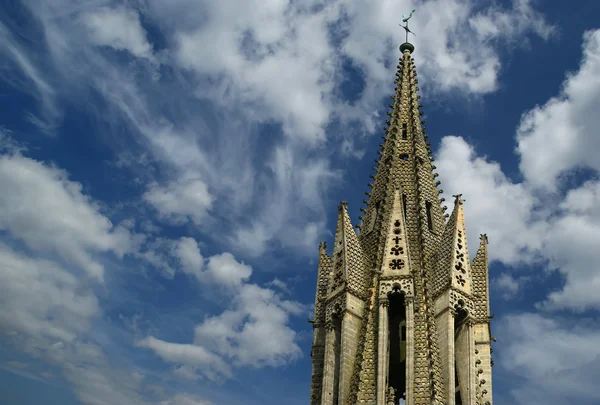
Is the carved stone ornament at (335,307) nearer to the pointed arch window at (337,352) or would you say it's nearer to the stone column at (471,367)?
the pointed arch window at (337,352)

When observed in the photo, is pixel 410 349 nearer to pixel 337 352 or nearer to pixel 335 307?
pixel 337 352

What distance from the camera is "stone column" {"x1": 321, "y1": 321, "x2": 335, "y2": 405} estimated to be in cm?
2531

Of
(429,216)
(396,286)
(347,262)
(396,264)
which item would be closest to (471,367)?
(396,286)

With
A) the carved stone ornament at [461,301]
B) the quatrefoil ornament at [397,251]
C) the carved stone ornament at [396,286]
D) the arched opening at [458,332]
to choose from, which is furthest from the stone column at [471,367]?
the quatrefoil ornament at [397,251]

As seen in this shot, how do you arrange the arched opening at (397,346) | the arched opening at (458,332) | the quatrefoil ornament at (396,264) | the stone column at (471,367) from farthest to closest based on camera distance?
the arched opening at (397,346), the quatrefoil ornament at (396,264), the arched opening at (458,332), the stone column at (471,367)

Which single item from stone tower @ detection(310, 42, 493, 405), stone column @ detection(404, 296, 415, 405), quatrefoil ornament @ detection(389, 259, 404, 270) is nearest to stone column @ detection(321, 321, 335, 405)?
stone tower @ detection(310, 42, 493, 405)

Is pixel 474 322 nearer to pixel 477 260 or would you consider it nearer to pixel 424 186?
pixel 477 260

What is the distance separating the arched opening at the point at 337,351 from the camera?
83.3 feet

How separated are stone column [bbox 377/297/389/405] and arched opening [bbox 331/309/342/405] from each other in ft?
4.65

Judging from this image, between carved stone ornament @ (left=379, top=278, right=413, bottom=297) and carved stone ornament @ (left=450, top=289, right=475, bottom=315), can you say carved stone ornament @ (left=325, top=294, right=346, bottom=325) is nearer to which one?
carved stone ornament @ (left=379, top=278, right=413, bottom=297)

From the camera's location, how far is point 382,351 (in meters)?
25.0

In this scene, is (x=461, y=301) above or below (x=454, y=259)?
below

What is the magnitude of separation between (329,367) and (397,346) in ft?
11.8

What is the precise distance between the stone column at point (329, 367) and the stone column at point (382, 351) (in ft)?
5.44
